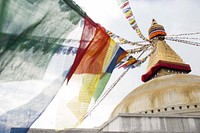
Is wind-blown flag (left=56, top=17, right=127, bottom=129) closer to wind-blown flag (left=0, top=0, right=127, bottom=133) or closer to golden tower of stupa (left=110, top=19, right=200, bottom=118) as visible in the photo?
wind-blown flag (left=0, top=0, right=127, bottom=133)

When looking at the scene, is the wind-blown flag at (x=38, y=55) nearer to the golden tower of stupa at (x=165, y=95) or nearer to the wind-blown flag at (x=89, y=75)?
the wind-blown flag at (x=89, y=75)

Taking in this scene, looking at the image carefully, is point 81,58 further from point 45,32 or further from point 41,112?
point 41,112

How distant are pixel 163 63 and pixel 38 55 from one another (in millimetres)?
20614

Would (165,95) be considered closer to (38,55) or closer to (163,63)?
(163,63)

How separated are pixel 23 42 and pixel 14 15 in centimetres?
38

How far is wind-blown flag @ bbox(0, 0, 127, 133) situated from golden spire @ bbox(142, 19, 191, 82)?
64.4 ft

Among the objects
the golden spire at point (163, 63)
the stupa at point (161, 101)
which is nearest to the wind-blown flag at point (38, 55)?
the stupa at point (161, 101)

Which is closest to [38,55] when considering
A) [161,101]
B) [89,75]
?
[89,75]

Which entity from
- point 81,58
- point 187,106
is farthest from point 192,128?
point 81,58

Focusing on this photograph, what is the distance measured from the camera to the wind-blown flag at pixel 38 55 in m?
3.03

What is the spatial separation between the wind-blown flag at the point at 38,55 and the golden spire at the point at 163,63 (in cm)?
1964

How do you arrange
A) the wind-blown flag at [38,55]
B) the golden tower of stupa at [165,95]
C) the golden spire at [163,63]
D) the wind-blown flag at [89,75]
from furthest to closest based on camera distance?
the golden spire at [163,63] < the golden tower of stupa at [165,95] < the wind-blown flag at [89,75] < the wind-blown flag at [38,55]

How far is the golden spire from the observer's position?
76.0ft

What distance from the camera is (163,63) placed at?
22938mm
